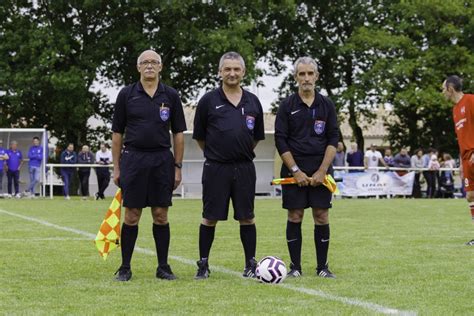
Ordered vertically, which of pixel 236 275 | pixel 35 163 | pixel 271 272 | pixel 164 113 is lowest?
pixel 236 275

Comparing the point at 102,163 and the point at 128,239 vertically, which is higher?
the point at 102,163

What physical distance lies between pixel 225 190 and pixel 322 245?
1073 millimetres

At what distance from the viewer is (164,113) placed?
8.35m

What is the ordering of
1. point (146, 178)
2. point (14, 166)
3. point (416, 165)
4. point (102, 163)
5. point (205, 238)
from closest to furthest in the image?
point (146, 178) < point (205, 238) < point (102, 163) < point (14, 166) < point (416, 165)

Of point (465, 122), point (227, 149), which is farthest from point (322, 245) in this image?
point (465, 122)

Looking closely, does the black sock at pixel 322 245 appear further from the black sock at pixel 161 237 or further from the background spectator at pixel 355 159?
the background spectator at pixel 355 159

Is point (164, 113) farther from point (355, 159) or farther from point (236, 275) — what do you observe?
point (355, 159)

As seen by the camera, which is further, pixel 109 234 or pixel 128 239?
pixel 109 234

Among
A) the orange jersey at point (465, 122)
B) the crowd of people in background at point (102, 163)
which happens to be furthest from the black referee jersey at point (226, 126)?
the crowd of people in background at point (102, 163)

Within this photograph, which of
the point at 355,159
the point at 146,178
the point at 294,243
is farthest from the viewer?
the point at 355,159

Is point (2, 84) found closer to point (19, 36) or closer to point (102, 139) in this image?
point (19, 36)

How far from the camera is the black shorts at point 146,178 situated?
8.27 meters

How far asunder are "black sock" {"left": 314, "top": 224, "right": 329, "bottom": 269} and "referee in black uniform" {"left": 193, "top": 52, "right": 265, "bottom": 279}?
0.63 m

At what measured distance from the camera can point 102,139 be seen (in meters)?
43.8
